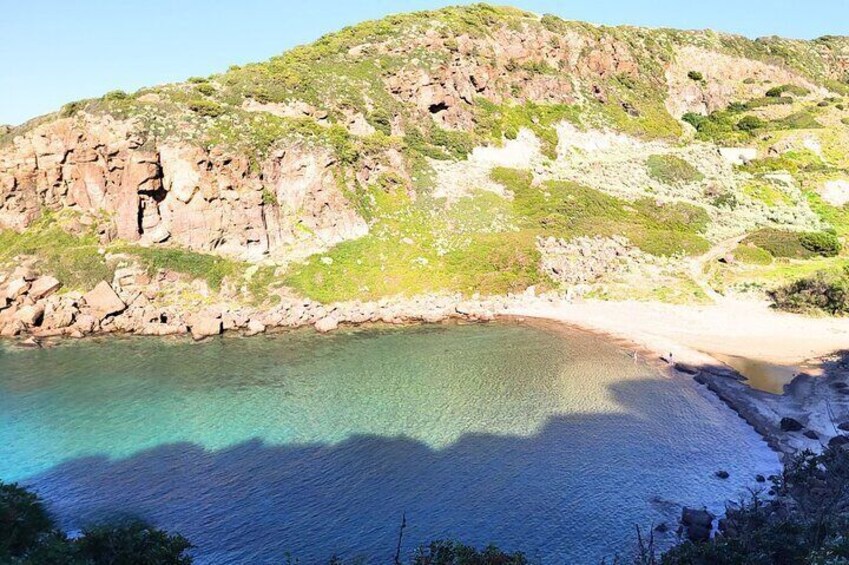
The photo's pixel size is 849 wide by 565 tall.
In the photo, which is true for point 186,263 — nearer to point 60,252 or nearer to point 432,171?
point 60,252

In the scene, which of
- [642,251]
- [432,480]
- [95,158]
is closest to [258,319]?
[95,158]

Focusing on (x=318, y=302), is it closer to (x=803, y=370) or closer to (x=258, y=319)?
(x=258, y=319)

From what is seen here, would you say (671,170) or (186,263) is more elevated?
(671,170)

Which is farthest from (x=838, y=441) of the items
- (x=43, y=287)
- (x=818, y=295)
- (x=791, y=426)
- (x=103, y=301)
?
(x=43, y=287)

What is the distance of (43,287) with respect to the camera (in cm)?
5669

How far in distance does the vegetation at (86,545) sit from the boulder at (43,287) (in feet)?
144

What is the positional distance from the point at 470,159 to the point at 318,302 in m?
36.1

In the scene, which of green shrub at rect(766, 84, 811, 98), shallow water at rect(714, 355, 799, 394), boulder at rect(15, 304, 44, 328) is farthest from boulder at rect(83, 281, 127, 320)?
green shrub at rect(766, 84, 811, 98)

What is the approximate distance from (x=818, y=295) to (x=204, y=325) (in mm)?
58280

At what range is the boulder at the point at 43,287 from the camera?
2222 inches

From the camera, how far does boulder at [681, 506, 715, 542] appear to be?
23.0 meters

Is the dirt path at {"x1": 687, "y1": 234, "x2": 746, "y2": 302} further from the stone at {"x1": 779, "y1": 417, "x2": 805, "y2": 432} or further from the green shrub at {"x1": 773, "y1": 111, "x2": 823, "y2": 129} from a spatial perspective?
the green shrub at {"x1": 773, "y1": 111, "x2": 823, "y2": 129}

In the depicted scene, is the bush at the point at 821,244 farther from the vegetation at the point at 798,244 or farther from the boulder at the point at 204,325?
the boulder at the point at 204,325

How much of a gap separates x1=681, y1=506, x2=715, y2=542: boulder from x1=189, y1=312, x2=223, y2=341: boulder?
141ft
